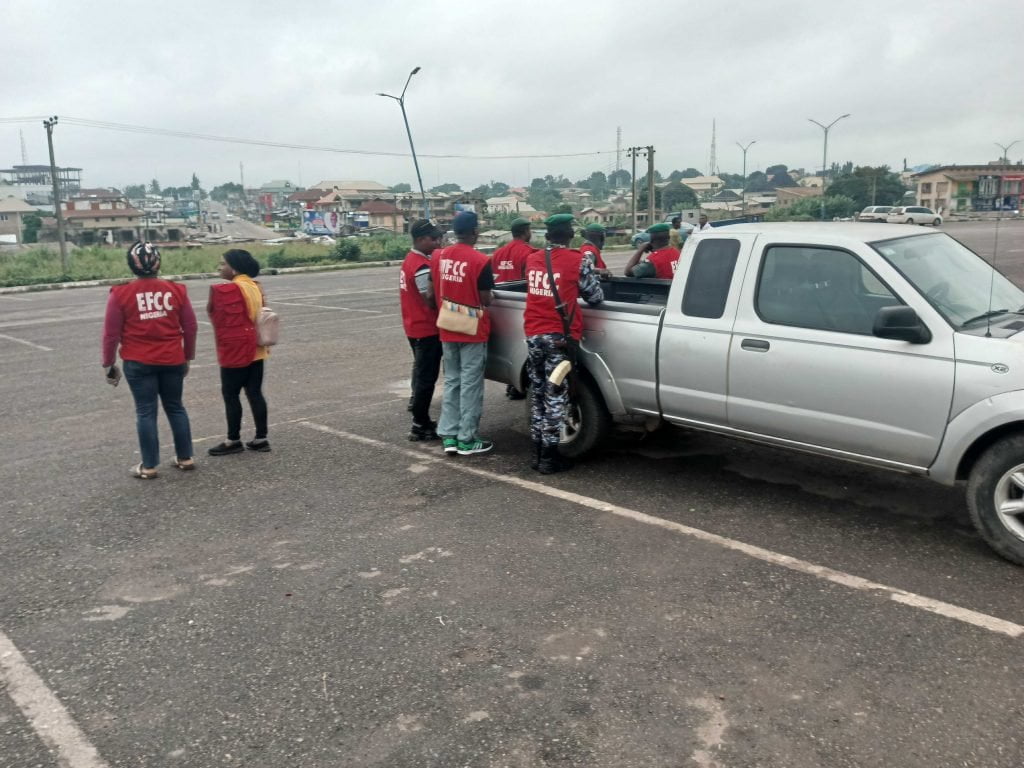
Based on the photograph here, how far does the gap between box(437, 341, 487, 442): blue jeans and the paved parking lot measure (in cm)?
29

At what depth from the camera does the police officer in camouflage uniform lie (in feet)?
19.7

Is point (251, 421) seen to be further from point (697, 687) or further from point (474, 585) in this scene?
point (697, 687)

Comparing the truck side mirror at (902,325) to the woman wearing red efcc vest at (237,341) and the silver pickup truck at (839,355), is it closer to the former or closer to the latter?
the silver pickup truck at (839,355)

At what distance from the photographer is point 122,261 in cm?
3966

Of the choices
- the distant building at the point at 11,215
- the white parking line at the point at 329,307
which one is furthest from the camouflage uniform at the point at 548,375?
the distant building at the point at 11,215

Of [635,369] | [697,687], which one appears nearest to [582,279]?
[635,369]

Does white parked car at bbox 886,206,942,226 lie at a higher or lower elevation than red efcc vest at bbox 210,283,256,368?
higher

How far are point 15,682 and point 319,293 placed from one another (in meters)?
20.0

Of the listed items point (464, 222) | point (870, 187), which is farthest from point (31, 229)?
point (464, 222)

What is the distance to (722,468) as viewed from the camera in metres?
6.38

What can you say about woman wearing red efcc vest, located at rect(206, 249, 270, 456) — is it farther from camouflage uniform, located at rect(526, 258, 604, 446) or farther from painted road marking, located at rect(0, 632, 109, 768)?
painted road marking, located at rect(0, 632, 109, 768)

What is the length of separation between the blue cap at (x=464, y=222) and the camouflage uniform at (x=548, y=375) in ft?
3.24

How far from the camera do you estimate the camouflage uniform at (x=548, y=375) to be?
19.9 ft

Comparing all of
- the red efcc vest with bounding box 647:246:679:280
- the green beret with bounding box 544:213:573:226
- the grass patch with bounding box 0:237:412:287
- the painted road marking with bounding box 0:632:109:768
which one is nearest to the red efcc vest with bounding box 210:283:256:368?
the green beret with bounding box 544:213:573:226
